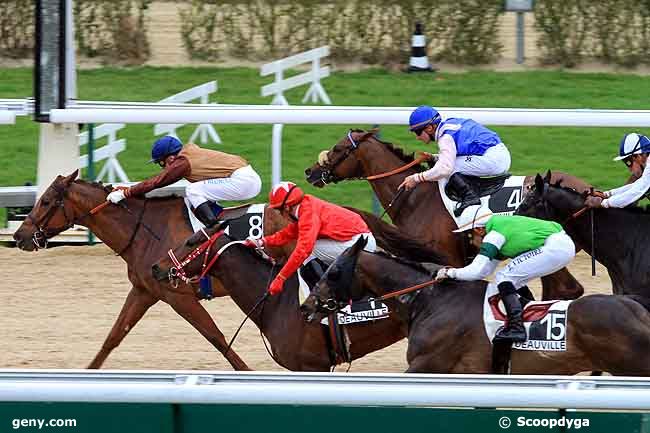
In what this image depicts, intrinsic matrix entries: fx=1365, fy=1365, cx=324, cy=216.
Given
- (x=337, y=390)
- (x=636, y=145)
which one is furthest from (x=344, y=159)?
(x=337, y=390)

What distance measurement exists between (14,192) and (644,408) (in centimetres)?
712

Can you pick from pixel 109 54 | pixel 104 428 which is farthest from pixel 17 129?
pixel 104 428

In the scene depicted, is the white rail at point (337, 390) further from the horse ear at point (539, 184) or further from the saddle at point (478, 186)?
the saddle at point (478, 186)

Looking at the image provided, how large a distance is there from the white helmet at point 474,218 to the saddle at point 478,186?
147 millimetres

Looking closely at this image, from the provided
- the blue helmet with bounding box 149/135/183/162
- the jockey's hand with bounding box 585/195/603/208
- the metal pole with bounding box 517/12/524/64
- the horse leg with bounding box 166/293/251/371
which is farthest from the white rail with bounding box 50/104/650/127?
the metal pole with bounding box 517/12/524/64

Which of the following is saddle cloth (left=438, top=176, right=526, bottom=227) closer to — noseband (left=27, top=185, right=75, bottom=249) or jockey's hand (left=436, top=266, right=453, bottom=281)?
jockey's hand (left=436, top=266, right=453, bottom=281)

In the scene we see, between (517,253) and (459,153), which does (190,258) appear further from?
(459,153)

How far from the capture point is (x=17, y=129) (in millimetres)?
13203

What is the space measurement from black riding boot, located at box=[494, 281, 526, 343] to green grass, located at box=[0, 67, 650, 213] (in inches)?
200

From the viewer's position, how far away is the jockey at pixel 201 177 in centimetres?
750

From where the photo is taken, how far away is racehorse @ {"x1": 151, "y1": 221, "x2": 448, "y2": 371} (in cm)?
625

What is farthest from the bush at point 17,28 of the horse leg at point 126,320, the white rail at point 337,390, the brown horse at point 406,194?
the white rail at point 337,390

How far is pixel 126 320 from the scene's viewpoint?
7266mm

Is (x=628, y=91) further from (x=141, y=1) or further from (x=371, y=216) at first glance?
(x=371, y=216)
